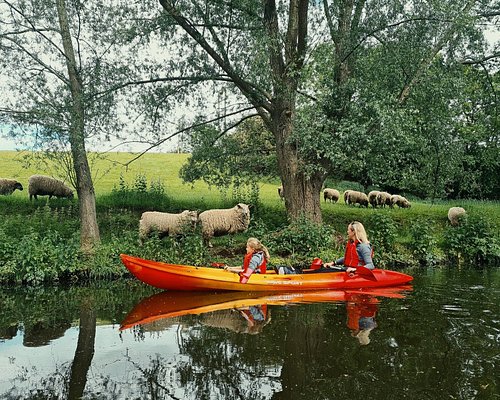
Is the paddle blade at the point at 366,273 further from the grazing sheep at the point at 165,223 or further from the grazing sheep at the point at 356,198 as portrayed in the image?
the grazing sheep at the point at 356,198

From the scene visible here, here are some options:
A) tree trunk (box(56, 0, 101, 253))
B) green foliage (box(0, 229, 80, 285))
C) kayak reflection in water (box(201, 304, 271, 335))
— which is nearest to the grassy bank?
green foliage (box(0, 229, 80, 285))

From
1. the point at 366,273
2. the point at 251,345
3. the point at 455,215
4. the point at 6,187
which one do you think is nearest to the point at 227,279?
the point at 366,273

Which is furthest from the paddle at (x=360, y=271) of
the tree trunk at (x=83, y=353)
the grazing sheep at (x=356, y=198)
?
the grazing sheep at (x=356, y=198)

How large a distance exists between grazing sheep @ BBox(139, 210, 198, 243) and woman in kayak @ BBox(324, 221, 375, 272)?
177 inches

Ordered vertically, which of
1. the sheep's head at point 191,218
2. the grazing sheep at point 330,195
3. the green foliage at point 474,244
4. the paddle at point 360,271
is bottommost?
the green foliage at point 474,244

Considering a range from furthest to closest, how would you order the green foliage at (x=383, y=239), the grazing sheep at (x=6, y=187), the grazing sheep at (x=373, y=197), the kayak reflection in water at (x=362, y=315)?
the grazing sheep at (x=373, y=197) < the grazing sheep at (x=6, y=187) < the green foliage at (x=383, y=239) < the kayak reflection in water at (x=362, y=315)

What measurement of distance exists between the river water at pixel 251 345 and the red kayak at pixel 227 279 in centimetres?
22

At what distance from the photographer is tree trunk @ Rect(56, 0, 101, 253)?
42.1ft

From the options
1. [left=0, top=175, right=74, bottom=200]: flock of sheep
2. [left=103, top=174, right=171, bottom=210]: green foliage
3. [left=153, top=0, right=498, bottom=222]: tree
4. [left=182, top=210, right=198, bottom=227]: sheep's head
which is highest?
[left=153, top=0, right=498, bottom=222]: tree

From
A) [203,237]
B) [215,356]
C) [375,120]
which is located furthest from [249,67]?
[215,356]

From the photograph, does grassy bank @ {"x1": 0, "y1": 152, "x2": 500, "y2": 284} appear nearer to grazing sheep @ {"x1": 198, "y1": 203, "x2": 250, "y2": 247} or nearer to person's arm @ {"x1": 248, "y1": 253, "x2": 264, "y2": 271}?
grazing sheep @ {"x1": 198, "y1": 203, "x2": 250, "y2": 247}

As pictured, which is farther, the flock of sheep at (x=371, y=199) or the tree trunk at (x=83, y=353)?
the flock of sheep at (x=371, y=199)

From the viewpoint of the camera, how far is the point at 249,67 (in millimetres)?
13820

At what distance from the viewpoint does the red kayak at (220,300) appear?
30.3 feet
